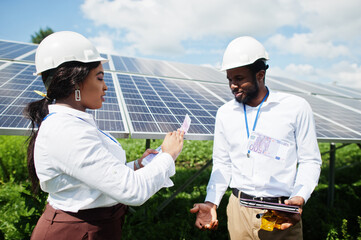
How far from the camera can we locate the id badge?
2.35 metres

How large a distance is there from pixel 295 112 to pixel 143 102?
7.65 ft

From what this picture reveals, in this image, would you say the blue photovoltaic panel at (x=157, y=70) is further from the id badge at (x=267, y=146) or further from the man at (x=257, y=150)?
the id badge at (x=267, y=146)

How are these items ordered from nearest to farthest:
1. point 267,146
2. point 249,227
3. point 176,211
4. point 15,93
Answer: point 267,146
point 249,227
point 15,93
point 176,211

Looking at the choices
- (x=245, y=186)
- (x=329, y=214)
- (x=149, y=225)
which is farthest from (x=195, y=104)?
(x=329, y=214)

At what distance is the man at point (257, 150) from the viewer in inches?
93.3

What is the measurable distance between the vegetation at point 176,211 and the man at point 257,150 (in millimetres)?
740

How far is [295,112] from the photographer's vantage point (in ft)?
8.00

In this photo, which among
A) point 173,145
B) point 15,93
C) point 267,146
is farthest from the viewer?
point 15,93

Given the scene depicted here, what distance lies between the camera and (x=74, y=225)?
67.7 inches

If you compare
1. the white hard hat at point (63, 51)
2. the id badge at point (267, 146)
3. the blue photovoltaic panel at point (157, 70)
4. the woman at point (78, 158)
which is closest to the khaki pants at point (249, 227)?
the id badge at point (267, 146)

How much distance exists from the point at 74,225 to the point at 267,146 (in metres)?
1.78

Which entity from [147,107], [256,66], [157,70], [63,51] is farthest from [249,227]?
[157,70]

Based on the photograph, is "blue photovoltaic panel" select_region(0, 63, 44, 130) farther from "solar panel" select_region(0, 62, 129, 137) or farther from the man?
the man

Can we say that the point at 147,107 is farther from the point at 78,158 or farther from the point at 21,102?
the point at 78,158
